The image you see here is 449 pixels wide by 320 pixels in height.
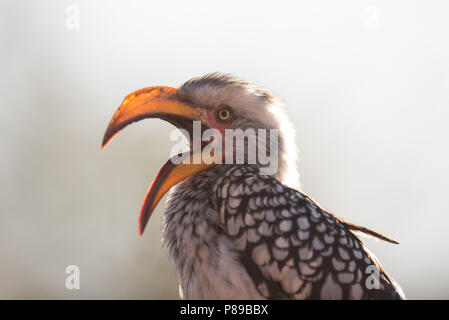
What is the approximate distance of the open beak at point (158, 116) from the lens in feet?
11.0

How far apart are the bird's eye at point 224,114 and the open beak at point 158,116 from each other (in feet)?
0.56

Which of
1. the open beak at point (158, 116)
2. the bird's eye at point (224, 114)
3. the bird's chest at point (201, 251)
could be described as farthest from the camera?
the bird's eye at point (224, 114)

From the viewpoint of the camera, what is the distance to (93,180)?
514 inches

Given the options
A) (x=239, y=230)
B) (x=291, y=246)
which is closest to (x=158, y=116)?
(x=239, y=230)

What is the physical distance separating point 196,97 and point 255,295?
1.46 m

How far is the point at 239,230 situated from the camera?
10.5 ft

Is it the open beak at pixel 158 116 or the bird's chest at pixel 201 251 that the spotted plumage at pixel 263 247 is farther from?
the open beak at pixel 158 116

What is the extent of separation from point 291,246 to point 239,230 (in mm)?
334

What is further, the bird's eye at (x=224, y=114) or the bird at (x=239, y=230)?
the bird's eye at (x=224, y=114)

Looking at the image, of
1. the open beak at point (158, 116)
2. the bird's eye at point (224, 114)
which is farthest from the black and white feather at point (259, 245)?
the bird's eye at point (224, 114)

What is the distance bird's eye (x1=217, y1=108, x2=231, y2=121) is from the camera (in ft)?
12.2

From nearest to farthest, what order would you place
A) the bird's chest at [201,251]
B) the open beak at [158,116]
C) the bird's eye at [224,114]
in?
the bird's chest at [201,251] < the open beak at [158,116] < the bird's eye at [224,114]

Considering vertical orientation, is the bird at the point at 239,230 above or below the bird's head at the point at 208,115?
below

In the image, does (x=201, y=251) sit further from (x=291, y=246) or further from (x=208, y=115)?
(x=208, y=115)
